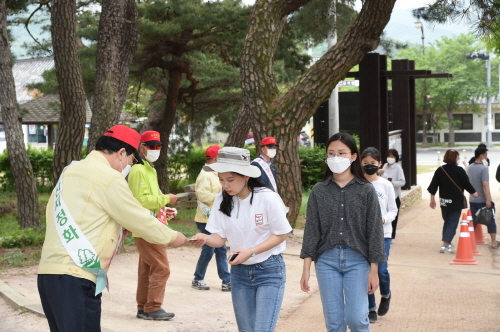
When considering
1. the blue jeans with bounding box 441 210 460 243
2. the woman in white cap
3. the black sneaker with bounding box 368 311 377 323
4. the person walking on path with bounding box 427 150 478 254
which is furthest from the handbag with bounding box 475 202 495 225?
the woman in white cap

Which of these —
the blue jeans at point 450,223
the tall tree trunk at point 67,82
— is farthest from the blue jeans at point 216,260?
the blue jeans at point 450,223

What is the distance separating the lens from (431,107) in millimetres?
53219

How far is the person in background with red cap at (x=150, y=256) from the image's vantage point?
6137mm

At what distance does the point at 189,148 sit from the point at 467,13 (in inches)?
407

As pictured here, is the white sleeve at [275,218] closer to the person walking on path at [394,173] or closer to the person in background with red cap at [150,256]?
the person in background with red cap at [150,256]

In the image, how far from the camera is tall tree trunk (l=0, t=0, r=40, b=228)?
39.9ft

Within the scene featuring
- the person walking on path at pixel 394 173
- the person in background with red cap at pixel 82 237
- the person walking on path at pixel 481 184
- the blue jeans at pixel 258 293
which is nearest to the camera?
the person in background with red cap at pixel 82 237

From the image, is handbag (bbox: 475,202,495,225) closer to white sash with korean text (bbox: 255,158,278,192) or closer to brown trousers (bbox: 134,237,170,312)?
white sash with korean text (bbox: 255,158,278,192)

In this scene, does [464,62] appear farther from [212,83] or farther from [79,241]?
[79,241]

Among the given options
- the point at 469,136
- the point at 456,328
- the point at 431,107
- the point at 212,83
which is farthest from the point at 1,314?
the point at 469,136

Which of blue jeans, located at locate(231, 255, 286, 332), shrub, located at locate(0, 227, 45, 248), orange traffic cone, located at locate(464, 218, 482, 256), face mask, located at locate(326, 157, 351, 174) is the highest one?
face mask, located at locate(326, 157, 351, 174)

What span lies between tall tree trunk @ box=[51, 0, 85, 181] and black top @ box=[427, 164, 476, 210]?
5783mm

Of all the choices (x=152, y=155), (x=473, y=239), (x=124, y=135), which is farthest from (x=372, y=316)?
(x=473, y=239)

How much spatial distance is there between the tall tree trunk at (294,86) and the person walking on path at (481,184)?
2624 mm
